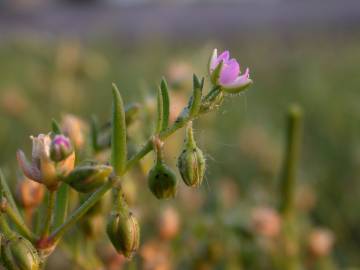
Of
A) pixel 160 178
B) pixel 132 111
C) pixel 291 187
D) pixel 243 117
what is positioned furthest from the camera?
pixel 243 117

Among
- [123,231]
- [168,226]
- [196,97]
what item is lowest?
[168,226]

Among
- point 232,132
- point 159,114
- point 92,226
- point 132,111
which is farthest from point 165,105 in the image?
point 232,132

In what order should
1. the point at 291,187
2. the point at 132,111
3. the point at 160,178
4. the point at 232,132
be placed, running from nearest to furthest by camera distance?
1. the point at 160,178
2. the point at 132,111
3. the point at 291,187
4. the point at 232,132

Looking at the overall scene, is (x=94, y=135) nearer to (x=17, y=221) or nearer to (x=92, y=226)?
(x=92, y=226)

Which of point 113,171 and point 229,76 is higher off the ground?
point 229,76

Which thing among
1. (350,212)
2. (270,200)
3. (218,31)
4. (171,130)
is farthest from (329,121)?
(218,31)

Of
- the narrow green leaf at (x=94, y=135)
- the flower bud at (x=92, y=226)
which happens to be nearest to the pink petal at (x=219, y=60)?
the narrow green leaf at (x=94, y=135)
